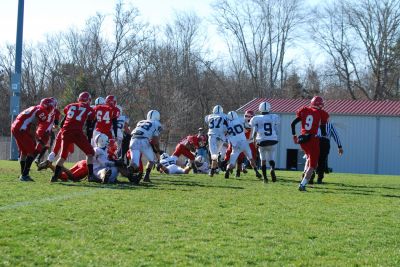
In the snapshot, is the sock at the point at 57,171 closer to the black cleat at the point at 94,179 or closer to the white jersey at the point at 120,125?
the black cleat at the point at 94,179

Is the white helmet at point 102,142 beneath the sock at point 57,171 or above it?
above

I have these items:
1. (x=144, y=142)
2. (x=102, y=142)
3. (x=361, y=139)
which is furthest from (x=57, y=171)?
(x=361, y=139)

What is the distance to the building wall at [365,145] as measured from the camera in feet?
120

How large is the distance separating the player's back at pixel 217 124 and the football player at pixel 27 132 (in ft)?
16.0

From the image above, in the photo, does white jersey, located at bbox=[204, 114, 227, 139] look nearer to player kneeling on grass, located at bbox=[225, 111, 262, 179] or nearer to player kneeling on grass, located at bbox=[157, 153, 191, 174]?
player kneeling on grass, located at bbox=[225, 111, 262, 179]

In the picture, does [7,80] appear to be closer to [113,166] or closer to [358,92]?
[358,92]

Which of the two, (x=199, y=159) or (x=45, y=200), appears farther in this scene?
(x=199, y=159)

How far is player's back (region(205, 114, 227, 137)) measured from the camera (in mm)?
16750

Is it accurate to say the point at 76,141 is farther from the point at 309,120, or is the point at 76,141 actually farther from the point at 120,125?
the point at 120,125

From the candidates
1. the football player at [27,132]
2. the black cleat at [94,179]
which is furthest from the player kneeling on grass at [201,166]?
the football player at [27,132]

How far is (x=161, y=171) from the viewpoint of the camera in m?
18.8

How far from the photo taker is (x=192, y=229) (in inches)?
279

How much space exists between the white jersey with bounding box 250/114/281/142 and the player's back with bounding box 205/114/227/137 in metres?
1.39

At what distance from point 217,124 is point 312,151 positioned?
4640mm
